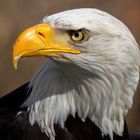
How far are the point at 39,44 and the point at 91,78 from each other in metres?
0.41

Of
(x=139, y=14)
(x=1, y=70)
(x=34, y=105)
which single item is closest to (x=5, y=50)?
(x=1, y=70)

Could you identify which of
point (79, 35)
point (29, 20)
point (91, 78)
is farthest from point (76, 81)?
point (29, 20)

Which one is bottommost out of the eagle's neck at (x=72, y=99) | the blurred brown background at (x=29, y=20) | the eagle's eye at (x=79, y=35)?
the blurred brown background at (x=29, y=20)

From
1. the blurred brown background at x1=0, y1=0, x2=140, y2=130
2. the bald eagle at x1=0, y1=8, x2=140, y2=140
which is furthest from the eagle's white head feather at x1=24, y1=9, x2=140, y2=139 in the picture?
the blurred brown background at x1=0, y1=0, x2=140, y2=130

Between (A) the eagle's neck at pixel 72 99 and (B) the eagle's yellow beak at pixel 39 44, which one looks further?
(A) the eagle's neck at pixel 72 99

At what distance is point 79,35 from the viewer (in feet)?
15.7

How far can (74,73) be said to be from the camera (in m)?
4.95

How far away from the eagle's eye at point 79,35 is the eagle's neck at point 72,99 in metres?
0.19

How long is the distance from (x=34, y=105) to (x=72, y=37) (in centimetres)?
57

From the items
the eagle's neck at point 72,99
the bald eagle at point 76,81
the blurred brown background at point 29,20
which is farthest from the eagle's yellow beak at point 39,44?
the blurred brown background at point 29,20

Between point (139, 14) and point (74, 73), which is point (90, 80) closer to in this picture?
point (74, 73)

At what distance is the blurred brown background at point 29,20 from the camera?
7.91 meters

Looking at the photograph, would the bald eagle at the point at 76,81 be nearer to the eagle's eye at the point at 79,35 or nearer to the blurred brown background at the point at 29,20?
the eagle's eye at the point at 79,35

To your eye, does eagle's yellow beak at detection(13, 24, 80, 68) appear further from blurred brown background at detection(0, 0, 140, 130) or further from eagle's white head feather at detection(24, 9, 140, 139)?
blurred brown background at detection(0, 0, 140, 130)
